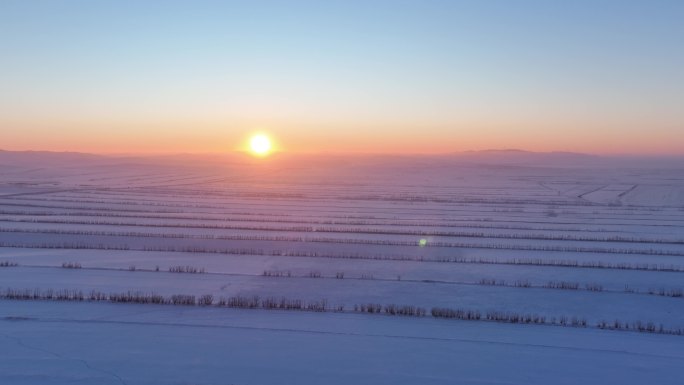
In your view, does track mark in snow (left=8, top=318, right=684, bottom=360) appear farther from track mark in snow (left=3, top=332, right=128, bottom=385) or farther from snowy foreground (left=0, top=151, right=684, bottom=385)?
track mark in snow (left=3, top=332, right=128, bottom=385)

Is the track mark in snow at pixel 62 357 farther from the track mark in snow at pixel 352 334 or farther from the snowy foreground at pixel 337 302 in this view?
the track mark in snow at pixel 352 334

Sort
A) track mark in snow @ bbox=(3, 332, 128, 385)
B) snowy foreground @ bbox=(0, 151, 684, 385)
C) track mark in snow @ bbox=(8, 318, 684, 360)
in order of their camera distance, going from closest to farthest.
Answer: track mark in snow @ bbox=(3, 332, 128, 385) → snowy foreground @ bbox=(0, 151, 684, 385) → track mark in snow @ bbox=(8, 318, 684, 360)

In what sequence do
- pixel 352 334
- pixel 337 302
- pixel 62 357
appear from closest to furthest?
pixel 62 357, pixel 352 334, pixel 337 302

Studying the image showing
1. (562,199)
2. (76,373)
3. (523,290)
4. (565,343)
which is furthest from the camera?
(562,199)

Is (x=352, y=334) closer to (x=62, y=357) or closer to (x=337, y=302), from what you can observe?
(x=337, y=302)

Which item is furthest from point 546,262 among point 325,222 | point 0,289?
point 0,289

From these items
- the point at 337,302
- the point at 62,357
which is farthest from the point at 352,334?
the point at 62,357

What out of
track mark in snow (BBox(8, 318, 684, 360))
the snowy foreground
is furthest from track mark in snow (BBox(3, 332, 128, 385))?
track mark in snow (BBox(8, 318, 684, 360))

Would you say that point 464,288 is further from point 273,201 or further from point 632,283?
point 273,201
